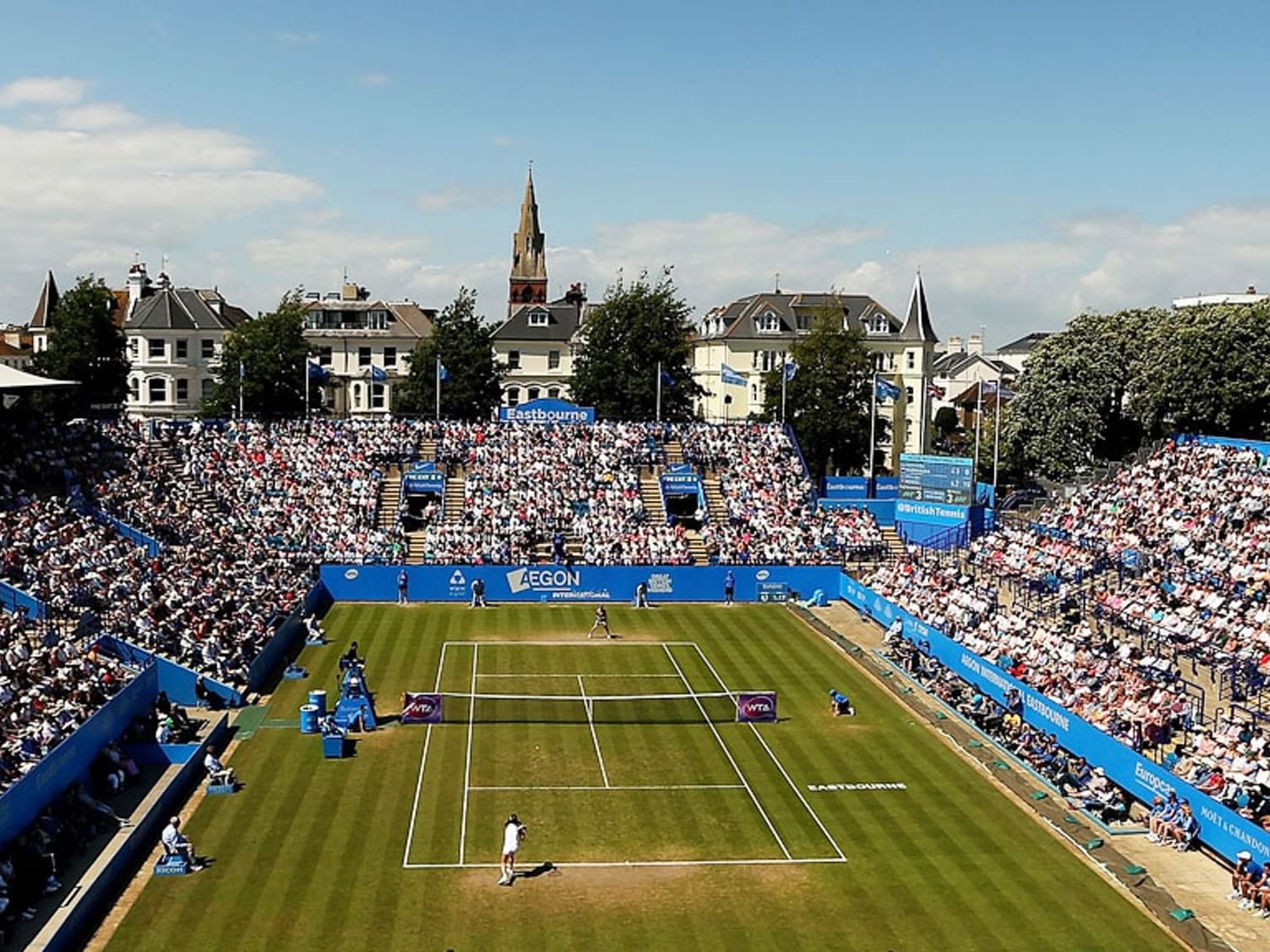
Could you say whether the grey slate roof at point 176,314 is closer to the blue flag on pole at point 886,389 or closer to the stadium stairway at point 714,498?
the stadium stairway at point 714,498

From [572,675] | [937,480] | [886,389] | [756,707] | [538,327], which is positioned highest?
[538,327]

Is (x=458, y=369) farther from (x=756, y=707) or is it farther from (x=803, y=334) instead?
(x=756, y=707)

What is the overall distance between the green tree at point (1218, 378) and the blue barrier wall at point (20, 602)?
173 feet

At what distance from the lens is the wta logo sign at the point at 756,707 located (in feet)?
116

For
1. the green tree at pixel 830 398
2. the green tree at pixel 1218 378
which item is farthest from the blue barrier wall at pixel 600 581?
the green tree at pixel 830 398

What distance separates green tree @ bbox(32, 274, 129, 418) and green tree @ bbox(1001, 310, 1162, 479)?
5730 cm

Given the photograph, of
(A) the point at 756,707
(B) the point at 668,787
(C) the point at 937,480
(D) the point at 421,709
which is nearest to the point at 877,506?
(C) the point at 937,480

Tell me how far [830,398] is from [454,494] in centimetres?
2819

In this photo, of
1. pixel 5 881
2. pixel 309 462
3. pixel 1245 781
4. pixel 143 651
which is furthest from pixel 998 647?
pixel 309 462

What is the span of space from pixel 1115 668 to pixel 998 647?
15.6ft

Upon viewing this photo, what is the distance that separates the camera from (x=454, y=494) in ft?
211

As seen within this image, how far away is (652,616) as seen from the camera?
5169cm

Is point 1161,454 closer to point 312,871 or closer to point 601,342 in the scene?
point 601,342

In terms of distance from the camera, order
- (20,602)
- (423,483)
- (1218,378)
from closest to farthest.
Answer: (20,602) < (1218,378) < (423,483)
